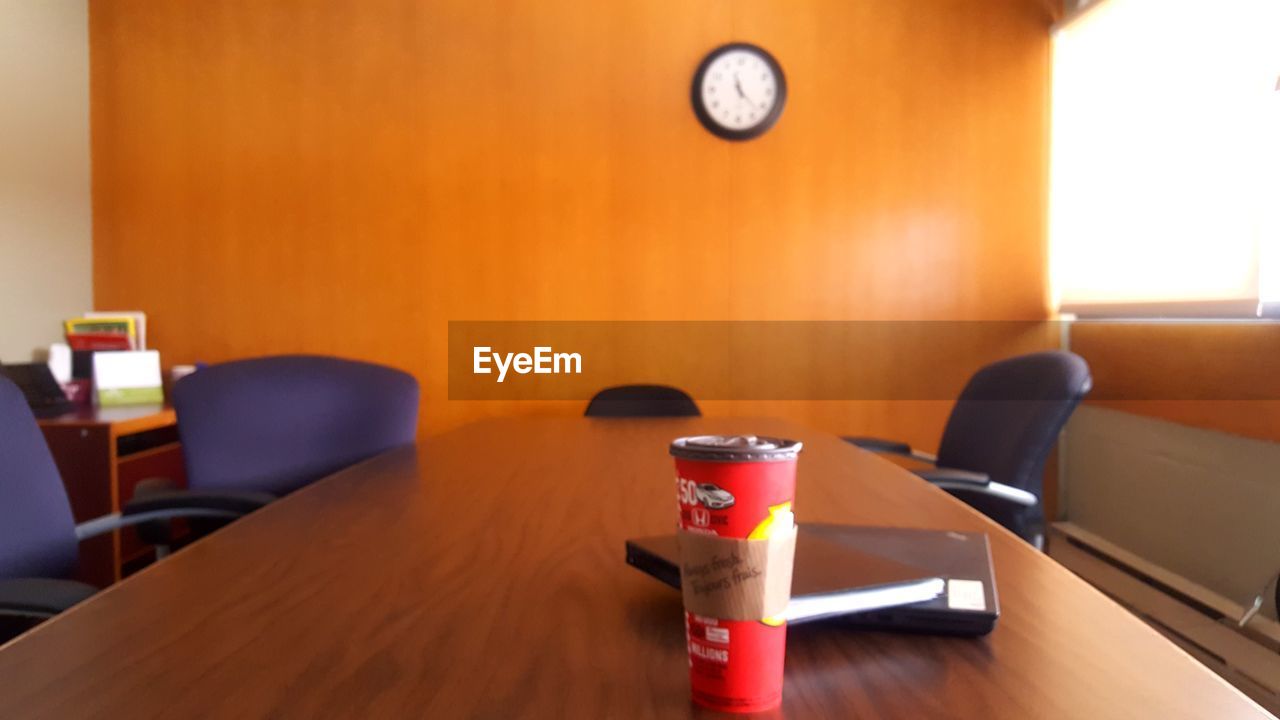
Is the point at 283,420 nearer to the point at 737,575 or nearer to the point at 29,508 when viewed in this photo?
the point at 29,508

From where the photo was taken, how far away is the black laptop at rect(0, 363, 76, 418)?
3154mm

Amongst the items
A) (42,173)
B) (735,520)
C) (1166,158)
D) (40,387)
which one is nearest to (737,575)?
(735,520)

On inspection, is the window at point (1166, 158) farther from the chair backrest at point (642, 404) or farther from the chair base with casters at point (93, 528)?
the chair base with casters at point (93, 528)

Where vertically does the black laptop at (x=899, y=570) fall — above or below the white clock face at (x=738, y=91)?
below

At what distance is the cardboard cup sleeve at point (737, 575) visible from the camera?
58 centimetres

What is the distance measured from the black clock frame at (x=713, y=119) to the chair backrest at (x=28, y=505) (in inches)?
107

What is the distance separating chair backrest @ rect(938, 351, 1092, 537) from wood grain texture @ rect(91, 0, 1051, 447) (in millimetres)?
1268

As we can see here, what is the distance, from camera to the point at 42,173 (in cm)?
350

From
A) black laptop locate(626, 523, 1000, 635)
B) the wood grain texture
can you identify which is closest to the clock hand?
the wood grain texture

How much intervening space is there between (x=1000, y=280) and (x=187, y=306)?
134 inches

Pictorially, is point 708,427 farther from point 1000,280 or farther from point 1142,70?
point 1142,70

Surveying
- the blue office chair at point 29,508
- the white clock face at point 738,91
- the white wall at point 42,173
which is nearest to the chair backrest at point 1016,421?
the white clock face at point 738,91

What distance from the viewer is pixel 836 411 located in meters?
3.80

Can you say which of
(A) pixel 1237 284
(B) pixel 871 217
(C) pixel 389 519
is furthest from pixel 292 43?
(A) pixel 1237 284
